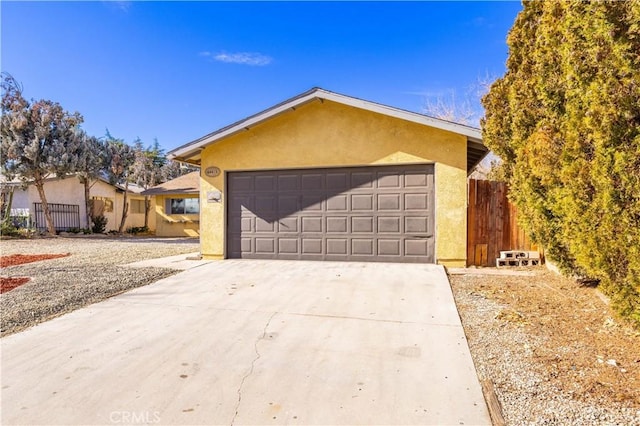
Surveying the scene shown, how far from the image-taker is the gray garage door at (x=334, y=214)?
24.6 ft

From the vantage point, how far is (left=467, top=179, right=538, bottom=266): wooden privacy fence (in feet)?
23.8

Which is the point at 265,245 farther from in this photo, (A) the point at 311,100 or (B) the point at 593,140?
(B) the point at 593,140

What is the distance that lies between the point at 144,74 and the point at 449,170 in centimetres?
1297

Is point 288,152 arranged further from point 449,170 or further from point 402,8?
point 402,8

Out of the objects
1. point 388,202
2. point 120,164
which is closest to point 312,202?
point 388,202

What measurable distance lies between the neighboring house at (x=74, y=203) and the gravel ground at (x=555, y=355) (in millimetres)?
19997

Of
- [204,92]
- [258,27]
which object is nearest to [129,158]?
[204,92]

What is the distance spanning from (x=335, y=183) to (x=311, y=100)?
201cm

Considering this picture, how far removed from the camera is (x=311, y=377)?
2.70 metres

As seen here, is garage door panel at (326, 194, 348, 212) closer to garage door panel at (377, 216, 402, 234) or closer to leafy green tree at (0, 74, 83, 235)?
garage door panel at (377, 216, 402, 234)

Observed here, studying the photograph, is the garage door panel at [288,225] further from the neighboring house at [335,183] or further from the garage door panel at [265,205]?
the garage door panel at [265,205]

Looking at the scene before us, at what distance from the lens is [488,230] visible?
23.8 ft

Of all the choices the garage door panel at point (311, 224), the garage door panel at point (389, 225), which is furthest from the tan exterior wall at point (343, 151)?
the garage door panel at point (311, 224)

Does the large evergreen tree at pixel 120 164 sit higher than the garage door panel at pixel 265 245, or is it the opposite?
→ the large evergreen tree at pixel 120 164
